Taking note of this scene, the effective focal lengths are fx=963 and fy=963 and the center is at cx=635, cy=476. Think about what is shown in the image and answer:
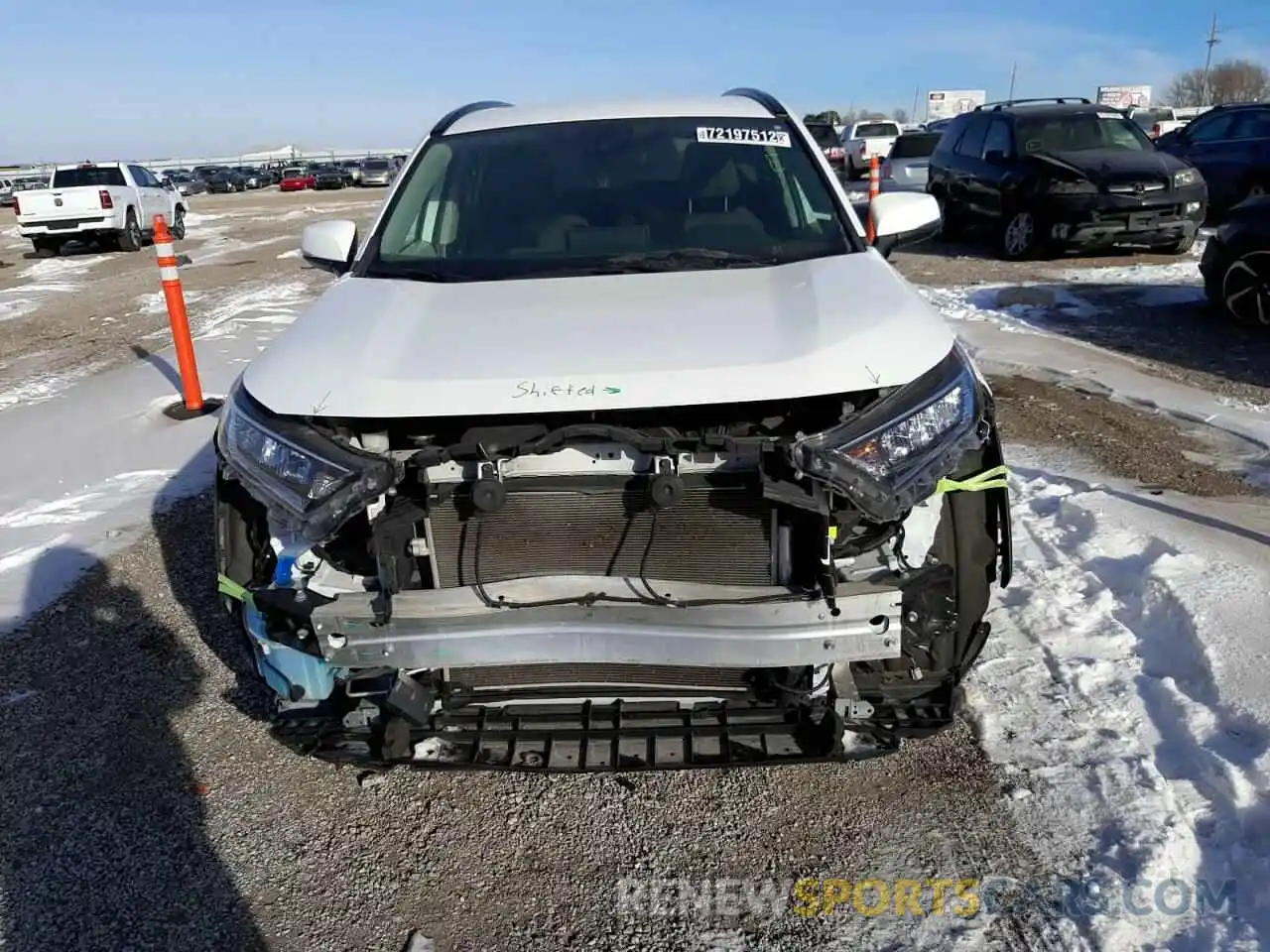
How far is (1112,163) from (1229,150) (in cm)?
370

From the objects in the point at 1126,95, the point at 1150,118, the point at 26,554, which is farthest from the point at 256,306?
the point at 1126,95

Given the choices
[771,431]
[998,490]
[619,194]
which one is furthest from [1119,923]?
[619,194]

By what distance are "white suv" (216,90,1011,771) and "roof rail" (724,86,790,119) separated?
151 cm

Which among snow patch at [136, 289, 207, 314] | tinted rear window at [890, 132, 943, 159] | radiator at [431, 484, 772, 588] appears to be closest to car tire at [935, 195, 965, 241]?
tinted rear window at [890, 132, 943, 159]

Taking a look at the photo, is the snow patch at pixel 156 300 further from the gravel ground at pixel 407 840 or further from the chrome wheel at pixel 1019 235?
the chrome wheel at pixel 1019 235

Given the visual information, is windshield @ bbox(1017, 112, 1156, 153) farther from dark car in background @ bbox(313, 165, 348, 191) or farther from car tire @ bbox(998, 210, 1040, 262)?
dark car in background @ bbox(313, 165, 348, 191)

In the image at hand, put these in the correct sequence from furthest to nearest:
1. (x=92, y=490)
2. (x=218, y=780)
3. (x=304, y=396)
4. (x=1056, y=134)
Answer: (x=1056, y=134)
(x=92, y=490)
(x=218, y=780)
(x=304, y=396)

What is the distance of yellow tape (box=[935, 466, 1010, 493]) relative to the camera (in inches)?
101

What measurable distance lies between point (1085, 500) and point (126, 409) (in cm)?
628

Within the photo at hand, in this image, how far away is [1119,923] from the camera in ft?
7.37

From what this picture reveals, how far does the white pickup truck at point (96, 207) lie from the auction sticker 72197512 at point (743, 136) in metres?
17.8

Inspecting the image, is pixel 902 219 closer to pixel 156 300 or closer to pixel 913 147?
pixel 156 300

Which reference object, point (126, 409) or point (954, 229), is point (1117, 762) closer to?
point (126, 409)

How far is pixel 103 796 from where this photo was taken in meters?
2.90
